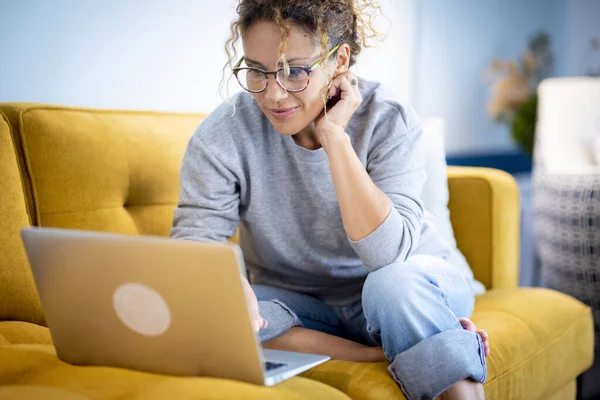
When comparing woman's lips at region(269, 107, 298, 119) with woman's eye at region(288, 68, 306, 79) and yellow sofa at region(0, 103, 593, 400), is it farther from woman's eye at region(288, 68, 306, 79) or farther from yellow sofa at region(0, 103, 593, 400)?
yellow sofa at region(0, 103, 593, 400)

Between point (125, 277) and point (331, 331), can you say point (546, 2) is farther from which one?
point (125, 277)

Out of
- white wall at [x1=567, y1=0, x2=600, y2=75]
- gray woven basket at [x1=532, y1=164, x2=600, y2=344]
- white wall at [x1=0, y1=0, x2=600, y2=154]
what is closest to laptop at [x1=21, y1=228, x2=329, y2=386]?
white wall at [x1=0, y1=0, x2=600, y2=154]

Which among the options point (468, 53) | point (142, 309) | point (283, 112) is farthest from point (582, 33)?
point (142, 309)

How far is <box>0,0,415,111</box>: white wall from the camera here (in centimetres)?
165

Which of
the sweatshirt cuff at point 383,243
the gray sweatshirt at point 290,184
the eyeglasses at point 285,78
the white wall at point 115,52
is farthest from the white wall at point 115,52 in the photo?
the sweatshirt cuff at point 383,243

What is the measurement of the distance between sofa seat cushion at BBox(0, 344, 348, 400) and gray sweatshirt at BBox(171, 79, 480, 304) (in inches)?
16.6

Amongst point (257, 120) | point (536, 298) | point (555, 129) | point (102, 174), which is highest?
point (257, 120)

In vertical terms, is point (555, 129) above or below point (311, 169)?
below

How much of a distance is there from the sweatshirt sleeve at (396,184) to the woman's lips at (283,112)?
0.64 ft

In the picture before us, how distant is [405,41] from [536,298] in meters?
1.57

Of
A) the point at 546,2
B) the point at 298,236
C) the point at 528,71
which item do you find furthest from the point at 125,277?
the point at 546,2

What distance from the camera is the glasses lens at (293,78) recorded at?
129cm

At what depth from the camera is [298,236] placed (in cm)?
147

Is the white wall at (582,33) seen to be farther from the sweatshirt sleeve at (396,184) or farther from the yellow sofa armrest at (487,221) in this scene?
the sweatshirt sleeve at (396,184)
